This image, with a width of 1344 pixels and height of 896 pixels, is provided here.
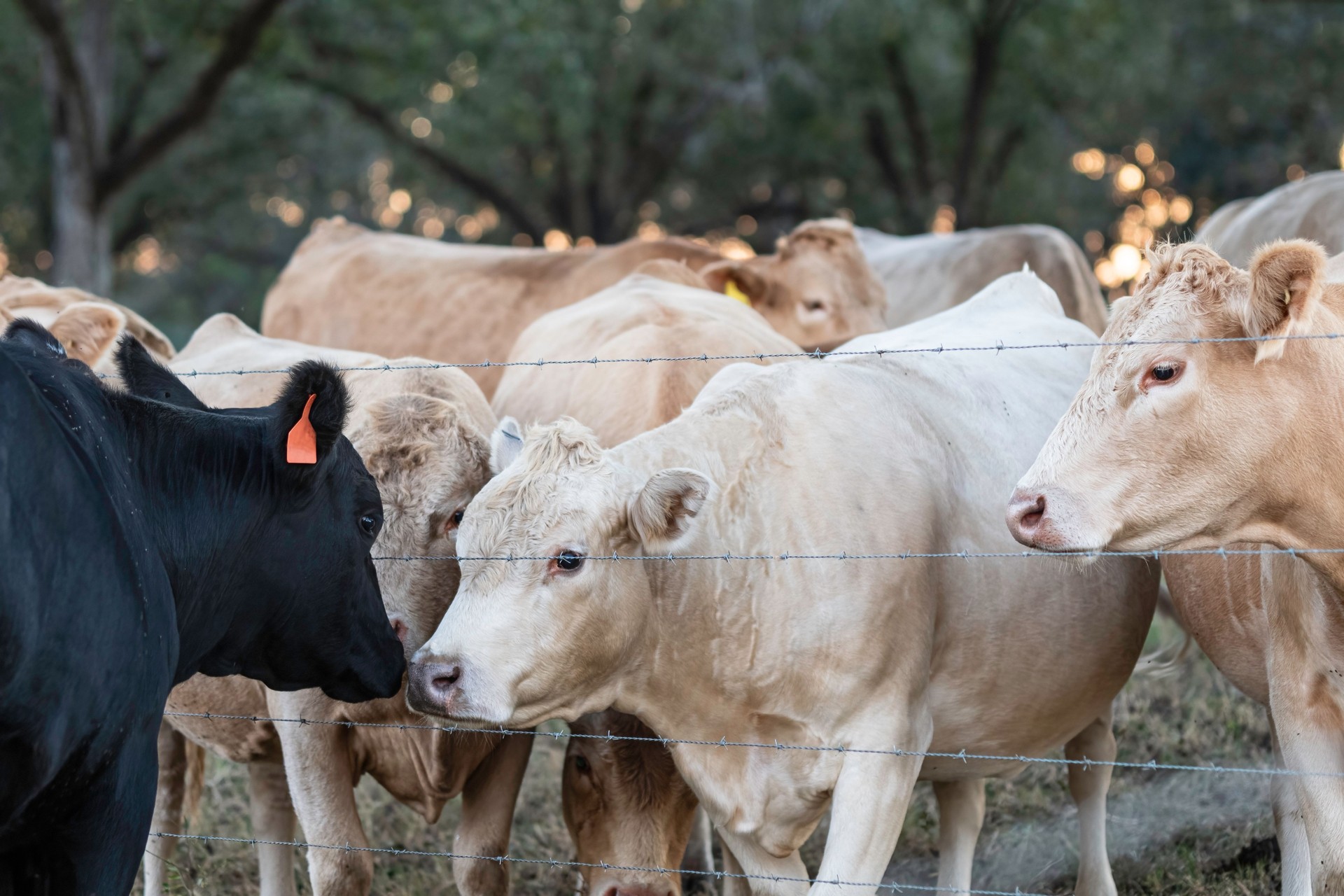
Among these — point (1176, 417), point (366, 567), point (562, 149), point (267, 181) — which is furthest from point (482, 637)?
point (267, 181)

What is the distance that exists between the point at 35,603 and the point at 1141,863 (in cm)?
370

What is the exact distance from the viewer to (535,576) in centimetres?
318

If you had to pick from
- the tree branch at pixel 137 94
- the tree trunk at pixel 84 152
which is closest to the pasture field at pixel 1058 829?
the tree trunk at pixel 84 152

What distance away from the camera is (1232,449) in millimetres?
2844

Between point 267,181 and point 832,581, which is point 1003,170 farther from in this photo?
point 832,581

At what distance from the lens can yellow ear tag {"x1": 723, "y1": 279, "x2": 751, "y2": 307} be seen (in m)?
7.61

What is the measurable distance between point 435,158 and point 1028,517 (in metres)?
15.8

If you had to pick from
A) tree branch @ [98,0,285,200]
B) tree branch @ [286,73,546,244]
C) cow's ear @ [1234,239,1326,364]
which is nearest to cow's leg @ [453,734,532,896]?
cow's ear @ [1234,239,1326,364]

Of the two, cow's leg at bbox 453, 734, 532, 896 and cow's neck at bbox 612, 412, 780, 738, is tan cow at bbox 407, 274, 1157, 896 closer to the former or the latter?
cow's neck at bbox 612, 412, 780, 738

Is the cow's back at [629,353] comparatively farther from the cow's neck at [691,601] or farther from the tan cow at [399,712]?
the cow's neck at [691,601]

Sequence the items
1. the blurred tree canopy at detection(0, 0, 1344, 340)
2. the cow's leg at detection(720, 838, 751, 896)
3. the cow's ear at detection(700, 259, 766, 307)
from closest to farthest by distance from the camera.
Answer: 1. the cow's leg at detection(720, 838, 751, 896)
2. the cow's ear at detection(700, 259, 766, 307)
3. the blurred tree canopy at detection(0, 0, 1344, 340)

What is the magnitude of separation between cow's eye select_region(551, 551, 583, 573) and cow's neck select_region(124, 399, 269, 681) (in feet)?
2.20

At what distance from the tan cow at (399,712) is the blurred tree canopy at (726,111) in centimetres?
1101

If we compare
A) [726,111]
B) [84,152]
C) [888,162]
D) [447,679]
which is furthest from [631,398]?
[888,162]
